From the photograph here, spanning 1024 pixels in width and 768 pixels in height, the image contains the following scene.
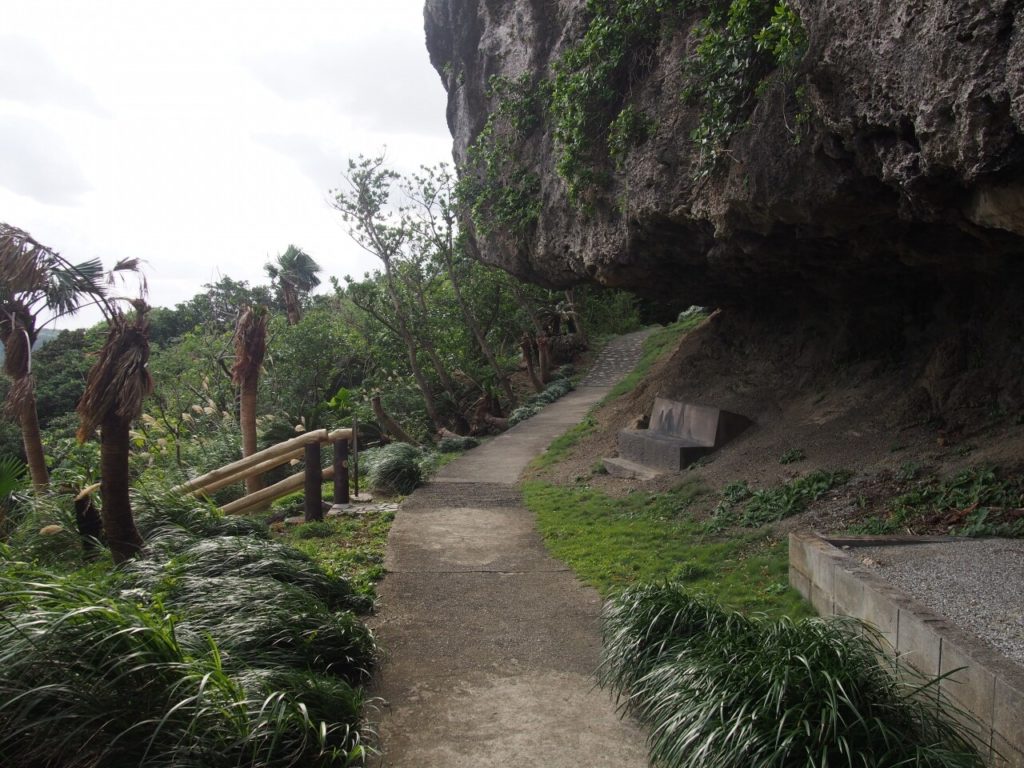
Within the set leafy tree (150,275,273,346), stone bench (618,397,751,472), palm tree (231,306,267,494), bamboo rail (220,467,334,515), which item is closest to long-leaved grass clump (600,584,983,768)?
stone bench (618,397,751,472)

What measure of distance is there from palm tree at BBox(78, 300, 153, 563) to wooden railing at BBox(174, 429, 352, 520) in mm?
3357

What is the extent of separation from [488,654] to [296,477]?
6.34 meters

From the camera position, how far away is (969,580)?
4938 millimetres

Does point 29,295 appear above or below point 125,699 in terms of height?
above

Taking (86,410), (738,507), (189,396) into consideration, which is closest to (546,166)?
(738,507)

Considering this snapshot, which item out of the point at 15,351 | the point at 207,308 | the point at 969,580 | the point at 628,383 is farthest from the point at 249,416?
the point at 207,308

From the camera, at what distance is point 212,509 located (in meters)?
8.00

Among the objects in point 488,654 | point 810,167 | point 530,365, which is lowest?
point 488,654

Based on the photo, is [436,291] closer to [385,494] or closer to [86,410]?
[385,494]

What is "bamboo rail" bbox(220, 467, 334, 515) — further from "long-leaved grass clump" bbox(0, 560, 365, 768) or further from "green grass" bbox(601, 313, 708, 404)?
"green grass" bbox(601, 313, 708, 404)

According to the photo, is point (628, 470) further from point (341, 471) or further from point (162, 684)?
point (162, 684)

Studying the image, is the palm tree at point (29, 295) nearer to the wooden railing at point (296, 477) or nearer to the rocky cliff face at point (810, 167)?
the wooden railing at point (296, 477)

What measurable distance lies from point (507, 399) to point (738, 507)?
1342 cm

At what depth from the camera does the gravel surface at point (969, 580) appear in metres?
4.17
